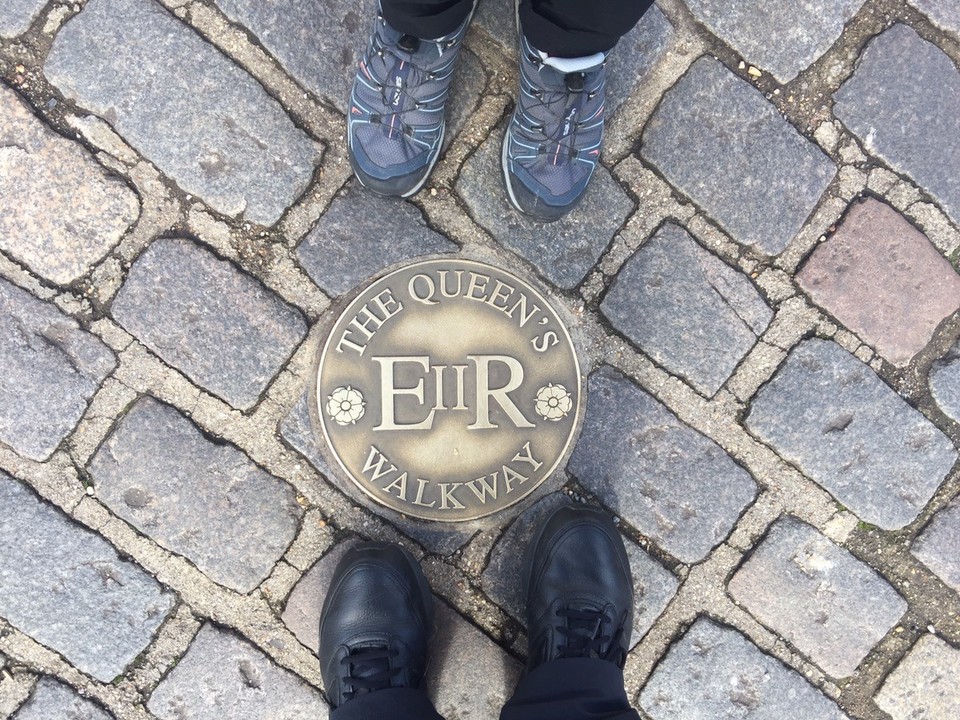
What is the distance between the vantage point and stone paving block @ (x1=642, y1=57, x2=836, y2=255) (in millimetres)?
1924

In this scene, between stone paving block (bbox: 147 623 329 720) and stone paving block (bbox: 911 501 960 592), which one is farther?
stone paving block (bbox: 911 501 960 592)

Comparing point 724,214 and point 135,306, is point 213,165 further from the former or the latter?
point 724,214

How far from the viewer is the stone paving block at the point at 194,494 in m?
1.85

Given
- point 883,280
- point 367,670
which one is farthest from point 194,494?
point 883,280

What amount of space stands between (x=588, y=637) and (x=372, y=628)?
62 centimetres

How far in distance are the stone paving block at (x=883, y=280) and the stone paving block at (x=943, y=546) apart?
50 centimetres

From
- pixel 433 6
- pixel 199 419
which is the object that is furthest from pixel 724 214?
pixel 199 419

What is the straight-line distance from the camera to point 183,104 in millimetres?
1846

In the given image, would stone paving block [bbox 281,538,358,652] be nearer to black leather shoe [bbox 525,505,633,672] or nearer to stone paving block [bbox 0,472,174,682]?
stone paving block [bbox 0,472,174,682]

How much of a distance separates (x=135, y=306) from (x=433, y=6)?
3.82 ft

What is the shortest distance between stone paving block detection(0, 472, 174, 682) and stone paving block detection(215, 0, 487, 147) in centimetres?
145

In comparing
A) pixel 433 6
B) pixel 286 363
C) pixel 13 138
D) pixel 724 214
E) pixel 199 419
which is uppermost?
pixel 724 214

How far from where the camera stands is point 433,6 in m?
1.45

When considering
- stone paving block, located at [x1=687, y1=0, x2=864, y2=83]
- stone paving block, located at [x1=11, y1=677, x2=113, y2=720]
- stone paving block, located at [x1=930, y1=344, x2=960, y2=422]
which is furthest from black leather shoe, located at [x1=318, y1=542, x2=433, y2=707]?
stone paving block, located at [x1=687, y1=0, x2=864, y2=83]
